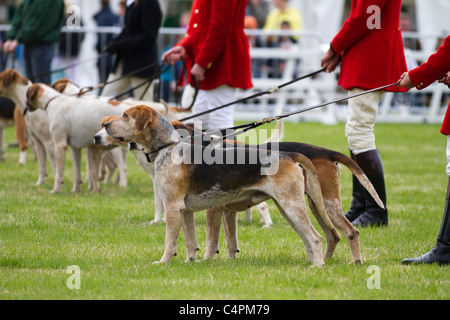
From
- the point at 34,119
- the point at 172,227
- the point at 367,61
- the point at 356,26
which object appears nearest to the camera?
the point at 172,227

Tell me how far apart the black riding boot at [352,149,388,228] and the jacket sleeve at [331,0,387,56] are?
928 mm

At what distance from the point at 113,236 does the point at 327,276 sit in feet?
6.71

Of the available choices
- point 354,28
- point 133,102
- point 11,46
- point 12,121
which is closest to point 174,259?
point 354,28

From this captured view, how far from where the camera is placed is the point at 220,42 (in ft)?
21.4

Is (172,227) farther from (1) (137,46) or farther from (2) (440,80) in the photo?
(1) (137,46)

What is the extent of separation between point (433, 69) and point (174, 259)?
2.15 meters

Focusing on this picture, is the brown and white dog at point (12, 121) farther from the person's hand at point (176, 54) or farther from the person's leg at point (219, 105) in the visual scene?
the person's leg at point (219, 105)

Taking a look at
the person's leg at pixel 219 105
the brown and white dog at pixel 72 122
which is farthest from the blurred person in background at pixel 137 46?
the person's leg at pixel 219 105

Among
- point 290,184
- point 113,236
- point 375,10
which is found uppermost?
point 375,10

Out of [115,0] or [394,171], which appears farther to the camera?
[115,0]

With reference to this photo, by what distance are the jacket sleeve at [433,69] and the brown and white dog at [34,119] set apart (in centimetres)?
511

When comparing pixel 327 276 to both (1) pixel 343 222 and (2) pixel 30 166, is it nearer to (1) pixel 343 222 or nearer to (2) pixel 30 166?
(1) pixel 343 222
